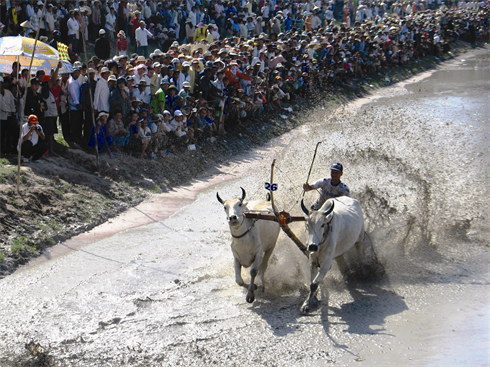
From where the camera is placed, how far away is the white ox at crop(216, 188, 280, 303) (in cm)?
853

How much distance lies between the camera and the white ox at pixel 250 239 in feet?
28.0

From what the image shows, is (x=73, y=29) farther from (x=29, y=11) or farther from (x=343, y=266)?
(x=343, y=266)

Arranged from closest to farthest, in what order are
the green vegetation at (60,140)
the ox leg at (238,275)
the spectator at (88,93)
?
the ox leg at (238,275), the spectator at (88,93), the green vegetation at (60,140)

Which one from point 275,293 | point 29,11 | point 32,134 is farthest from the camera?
point 29,11

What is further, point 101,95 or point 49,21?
point 49,21

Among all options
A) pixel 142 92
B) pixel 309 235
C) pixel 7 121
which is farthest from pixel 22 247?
pixel 142 92

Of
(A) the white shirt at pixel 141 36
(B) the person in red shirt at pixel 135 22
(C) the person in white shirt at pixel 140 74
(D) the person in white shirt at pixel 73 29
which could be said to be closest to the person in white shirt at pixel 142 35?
(A) the white shirt at pixel 141 36

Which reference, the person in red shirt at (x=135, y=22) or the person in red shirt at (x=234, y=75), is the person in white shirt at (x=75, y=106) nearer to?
the person in red shirt at (x=234, y=75)

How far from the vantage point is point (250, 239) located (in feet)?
29.1

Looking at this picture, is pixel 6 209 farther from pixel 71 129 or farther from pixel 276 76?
pixel 276 76

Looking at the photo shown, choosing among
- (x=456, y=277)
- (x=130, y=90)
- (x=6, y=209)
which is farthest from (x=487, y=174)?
(x=6, y=209)

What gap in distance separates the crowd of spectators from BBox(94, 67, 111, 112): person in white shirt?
2cm

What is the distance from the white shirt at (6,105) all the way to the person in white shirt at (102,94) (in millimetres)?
1967

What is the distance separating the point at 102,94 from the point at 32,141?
219 centimetres
